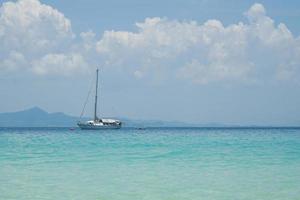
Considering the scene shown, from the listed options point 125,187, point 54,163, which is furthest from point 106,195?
point 54,163

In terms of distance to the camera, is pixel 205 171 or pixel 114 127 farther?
pixel 114 127

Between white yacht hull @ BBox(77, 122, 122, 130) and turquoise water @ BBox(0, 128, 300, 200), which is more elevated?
white yacht hull @ BBox(77, 122, 122, 130)

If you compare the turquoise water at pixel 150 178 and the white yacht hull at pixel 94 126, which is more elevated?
the white yacht hull at pixel 94 126

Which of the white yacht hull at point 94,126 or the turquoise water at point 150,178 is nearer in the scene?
the turquoise water at point 150,178

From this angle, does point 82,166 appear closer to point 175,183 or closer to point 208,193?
point 175,183

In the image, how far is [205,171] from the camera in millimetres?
21484

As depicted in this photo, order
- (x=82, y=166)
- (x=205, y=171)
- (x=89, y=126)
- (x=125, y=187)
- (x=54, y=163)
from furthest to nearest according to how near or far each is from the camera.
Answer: (x=89, y=126)
(x=54, y=163)
(x=82, y=166)
(x=205, y=171)
(x=125, y=187)

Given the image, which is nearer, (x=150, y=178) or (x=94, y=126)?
(x=150, y=178)

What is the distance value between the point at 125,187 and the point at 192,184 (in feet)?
7.71

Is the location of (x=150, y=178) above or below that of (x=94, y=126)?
below

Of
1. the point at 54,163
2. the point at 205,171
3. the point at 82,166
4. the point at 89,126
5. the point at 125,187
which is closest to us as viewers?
the point at 125,187

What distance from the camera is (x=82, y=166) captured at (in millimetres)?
23594

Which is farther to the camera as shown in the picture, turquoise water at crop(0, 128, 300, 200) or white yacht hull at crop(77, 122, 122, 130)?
white yacht hull at crop(77, 122, 122, 130)

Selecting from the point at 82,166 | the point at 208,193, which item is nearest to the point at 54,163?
the point at 82,166
